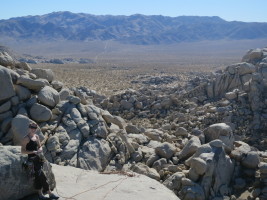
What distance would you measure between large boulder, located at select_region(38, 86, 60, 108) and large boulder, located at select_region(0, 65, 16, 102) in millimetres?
991

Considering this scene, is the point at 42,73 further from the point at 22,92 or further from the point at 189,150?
the point at 189,150

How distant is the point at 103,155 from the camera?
46.8ft

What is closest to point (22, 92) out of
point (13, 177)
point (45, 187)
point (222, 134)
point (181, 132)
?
point (13, 177)

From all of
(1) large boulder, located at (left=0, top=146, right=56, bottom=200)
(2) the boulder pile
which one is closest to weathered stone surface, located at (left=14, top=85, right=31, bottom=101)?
(2) the boulder pile

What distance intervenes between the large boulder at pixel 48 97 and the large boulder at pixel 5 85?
3.25 feet

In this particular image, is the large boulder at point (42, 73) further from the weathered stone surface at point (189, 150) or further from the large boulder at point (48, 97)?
the weathered stone surface at point (189, 150)

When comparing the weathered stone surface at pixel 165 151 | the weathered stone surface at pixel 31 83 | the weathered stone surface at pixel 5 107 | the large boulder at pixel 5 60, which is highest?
the large boulder at pixel 5 60

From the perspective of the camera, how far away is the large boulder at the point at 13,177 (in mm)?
8984

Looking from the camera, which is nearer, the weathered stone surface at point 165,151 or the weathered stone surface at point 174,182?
the weathered stone surface at point 174,182

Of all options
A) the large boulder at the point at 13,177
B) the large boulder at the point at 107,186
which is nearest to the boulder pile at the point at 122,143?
the large boulder at the point at 107,186

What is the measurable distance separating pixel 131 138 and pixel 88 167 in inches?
151

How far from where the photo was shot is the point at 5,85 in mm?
14000

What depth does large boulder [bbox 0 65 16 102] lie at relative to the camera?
13.9m

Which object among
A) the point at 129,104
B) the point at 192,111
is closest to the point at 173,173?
the point at 192,111
